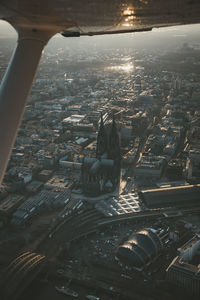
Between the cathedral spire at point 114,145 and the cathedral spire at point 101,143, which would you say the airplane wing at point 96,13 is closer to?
the cathedral spire at point 114,145

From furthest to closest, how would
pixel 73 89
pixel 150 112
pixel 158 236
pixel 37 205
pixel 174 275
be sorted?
pixel 73 89 < pixel 150 112 < pixel 37 205 < pixel 158 236 < pixel 174 275

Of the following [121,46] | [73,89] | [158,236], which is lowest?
[158,236]

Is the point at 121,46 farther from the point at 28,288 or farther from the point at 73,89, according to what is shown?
the point at 28,288

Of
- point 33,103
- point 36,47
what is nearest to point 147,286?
point 36,47

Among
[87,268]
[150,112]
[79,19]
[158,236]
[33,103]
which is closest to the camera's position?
[79,19]

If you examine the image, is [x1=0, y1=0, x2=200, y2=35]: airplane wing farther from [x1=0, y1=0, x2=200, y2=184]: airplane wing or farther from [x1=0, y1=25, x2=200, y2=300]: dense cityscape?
[x1=0, y1=25, x2=200, y2=300]: dense cityscape

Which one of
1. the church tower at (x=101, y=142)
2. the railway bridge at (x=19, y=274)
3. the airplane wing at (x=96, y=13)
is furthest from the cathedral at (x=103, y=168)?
the airplane wing at (x=96, y=13)
